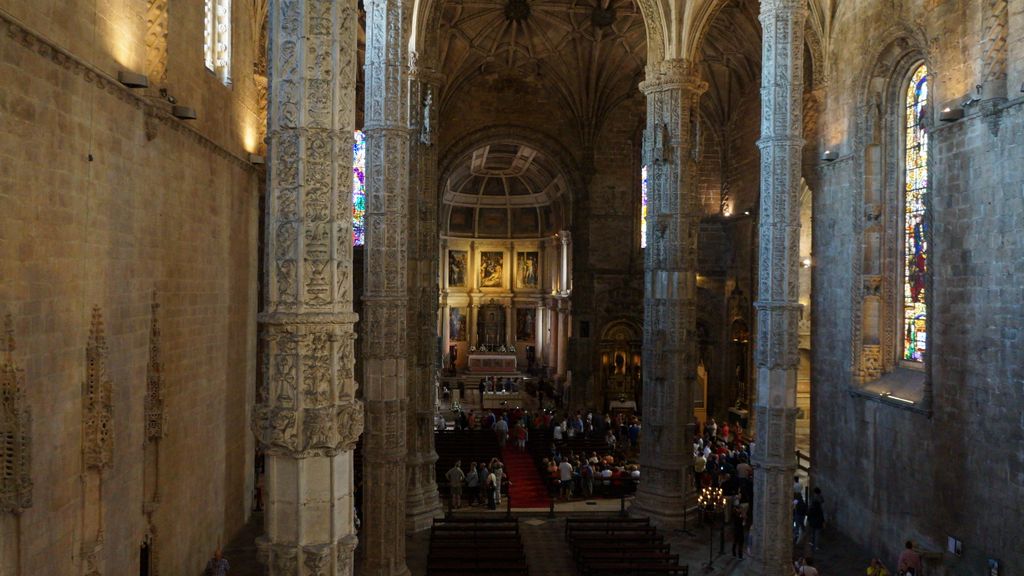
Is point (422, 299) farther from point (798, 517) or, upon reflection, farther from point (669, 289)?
point (798, 517)

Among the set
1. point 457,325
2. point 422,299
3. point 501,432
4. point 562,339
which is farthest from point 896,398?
point 457,325

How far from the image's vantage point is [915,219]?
16922 mm

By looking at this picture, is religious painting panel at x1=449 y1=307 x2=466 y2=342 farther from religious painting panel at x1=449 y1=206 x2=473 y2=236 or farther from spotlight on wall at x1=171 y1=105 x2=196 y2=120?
spotlight on wall at x1=171 y1=105 x2=196 y2=120

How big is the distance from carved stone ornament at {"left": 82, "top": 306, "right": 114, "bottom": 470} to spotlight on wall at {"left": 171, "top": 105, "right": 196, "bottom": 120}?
4.22 metres

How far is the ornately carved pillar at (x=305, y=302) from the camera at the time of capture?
558 centimetres

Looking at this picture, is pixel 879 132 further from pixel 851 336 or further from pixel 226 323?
pixel 226 323

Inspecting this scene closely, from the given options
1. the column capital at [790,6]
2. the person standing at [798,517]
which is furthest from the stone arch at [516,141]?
the column capital at [790,6]

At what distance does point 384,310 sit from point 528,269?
32.7 m

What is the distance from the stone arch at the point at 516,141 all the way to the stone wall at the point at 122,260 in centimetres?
1584

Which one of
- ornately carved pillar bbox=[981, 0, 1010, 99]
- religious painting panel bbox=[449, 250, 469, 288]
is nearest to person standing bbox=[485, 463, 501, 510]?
ornately carved pillar bbox=[981, 0, 1010, 99]

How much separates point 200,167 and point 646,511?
12.4m

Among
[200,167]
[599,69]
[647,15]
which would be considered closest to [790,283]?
[647,15]

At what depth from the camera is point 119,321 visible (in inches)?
425

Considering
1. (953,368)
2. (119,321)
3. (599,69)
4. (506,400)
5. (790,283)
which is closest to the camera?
(119,321)
